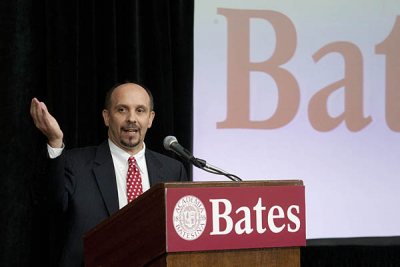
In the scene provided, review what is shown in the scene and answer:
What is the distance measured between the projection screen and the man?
3.03ft

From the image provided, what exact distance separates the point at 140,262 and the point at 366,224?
2536 millimetres

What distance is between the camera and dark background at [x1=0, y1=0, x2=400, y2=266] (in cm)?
387

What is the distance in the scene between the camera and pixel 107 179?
10.6ft

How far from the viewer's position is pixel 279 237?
90.7 inches

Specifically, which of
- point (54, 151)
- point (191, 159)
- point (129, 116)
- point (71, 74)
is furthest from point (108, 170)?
point (71, 74)

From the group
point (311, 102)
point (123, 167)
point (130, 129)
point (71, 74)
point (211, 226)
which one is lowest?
point (211, 226)

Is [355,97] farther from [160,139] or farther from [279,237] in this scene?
[279,237]

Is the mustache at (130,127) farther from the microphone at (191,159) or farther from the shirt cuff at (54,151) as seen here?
the microphone at (191,159)

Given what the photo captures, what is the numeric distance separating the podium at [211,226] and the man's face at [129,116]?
94 cm

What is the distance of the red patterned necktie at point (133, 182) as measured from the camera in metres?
3.22

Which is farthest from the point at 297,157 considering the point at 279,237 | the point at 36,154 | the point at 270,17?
the point at 279,237

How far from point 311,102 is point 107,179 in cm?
161

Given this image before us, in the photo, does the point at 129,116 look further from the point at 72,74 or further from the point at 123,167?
the point at 72,74

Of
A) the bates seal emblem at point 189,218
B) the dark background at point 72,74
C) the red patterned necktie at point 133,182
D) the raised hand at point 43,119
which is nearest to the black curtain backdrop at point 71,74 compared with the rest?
the dark background at point 72,74
